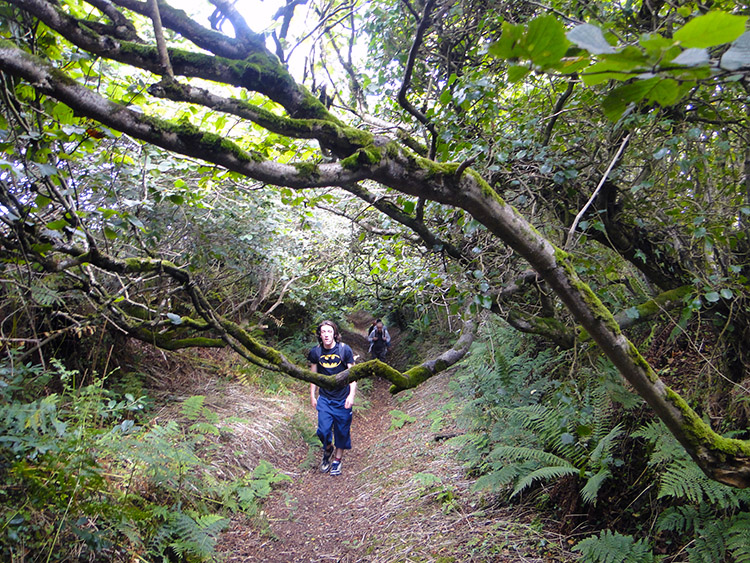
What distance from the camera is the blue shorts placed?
20.9ft

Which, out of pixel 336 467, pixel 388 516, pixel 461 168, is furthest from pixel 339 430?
pixel 461 168

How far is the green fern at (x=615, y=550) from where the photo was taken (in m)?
2.64

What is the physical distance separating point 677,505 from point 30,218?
193 inches

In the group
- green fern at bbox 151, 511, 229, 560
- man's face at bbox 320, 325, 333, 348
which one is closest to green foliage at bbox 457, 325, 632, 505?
man's face at bbox 320, 325, 333, 348

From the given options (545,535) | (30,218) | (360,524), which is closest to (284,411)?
(360,524)

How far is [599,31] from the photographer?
0.63 metres

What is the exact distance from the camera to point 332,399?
21.1 feet

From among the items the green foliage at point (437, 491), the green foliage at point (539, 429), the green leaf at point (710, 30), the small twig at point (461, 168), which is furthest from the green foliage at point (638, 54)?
the green foliage at point (437, 491)

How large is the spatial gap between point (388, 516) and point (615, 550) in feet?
8.51

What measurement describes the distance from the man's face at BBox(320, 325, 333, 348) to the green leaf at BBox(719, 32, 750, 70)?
5.76 metres

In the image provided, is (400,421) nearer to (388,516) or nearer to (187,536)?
(388,516)

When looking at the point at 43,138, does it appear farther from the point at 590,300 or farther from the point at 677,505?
the point at 677,505

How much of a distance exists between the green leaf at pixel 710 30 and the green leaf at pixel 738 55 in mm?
45

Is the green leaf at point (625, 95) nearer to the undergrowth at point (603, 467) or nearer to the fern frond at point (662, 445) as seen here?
the undergrowth at point (603, 467)
